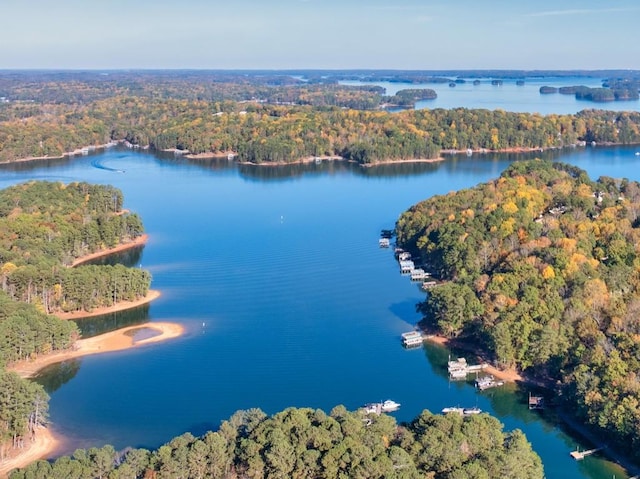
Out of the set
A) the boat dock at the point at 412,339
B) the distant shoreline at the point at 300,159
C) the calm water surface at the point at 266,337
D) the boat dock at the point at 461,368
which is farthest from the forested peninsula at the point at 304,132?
the boat dock at the point at 461,368

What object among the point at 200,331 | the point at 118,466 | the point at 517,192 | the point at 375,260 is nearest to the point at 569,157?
the point at 517,192

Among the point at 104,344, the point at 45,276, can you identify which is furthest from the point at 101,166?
the point at 104,344

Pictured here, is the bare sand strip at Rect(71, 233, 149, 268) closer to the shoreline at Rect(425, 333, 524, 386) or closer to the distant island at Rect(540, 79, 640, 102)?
the shoreline at Rect(425, 333, 524, 386)

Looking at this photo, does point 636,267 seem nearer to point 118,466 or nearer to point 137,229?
point 118,466

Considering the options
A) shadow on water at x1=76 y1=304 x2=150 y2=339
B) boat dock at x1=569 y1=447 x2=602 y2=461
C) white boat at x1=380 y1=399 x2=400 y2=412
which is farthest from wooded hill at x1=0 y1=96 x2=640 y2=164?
boat dock at x1=569 y1=447 x2=602 y2=461

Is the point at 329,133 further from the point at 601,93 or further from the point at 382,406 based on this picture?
the point at 601,93
